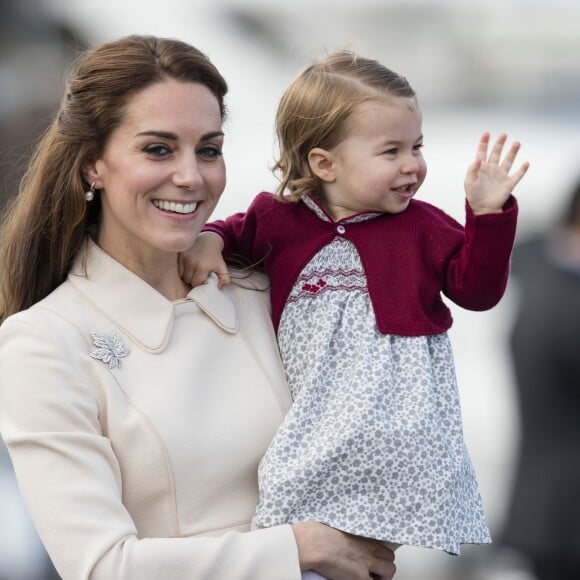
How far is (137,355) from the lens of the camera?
7.76ft

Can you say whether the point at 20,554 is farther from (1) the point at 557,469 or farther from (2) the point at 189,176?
(2) the point at 189,176

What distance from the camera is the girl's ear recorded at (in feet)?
8.25

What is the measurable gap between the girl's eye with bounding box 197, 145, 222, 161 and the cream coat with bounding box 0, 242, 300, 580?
0.25 meters

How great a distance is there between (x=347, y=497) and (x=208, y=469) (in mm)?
235

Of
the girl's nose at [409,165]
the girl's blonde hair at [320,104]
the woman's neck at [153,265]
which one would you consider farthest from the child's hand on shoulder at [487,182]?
the woman's neck at [153,265]

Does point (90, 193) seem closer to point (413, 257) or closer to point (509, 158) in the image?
point (413, 257)

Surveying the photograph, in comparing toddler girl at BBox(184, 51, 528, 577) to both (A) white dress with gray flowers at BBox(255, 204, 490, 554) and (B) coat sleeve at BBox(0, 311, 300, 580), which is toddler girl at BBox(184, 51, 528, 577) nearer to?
(A) white dress with gray flowers at BBox(255, 204, 490, 554)

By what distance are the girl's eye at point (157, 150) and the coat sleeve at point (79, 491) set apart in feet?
1.11

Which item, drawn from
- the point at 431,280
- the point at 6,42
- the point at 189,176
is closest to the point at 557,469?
the point at 431,280

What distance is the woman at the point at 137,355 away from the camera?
2.20 meters

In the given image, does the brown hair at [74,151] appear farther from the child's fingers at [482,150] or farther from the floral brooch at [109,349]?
the child's fingers at [482,150]

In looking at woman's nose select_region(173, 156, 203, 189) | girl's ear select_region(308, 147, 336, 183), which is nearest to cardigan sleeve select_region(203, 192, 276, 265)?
girl's ear select_region(308, 147, 336, 183)

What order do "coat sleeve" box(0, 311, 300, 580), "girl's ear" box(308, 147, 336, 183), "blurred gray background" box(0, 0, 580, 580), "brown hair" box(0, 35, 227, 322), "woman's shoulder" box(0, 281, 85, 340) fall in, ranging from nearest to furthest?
1. "coat sleeve" box(0, 311, 300, 580)
2. "woman's shoulder" box(0, 281, 85, 340)
3. "brown hair" box(0, 35, 227, 322)
4. "girl's ear" box(308, 147, 336, 183)
5. "blurred gray background" box(0, 0, 580, 580)

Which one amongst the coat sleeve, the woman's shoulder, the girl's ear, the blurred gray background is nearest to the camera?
the coat sleeve
